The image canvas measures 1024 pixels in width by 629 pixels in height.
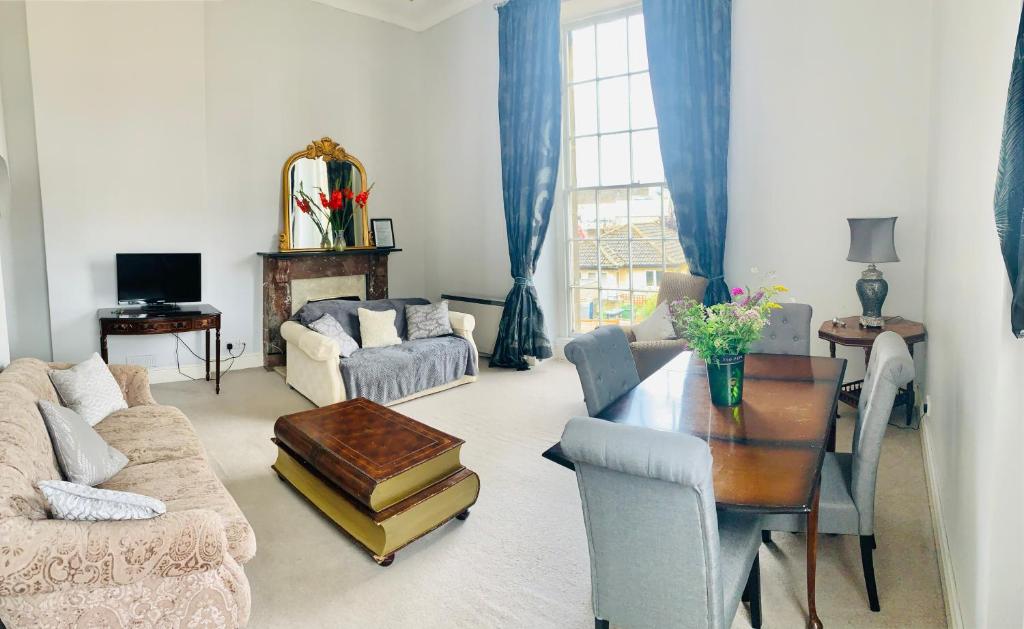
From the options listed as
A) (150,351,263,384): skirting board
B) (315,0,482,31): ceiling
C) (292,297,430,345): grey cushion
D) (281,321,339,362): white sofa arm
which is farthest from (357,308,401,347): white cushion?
(315,0,482,31): ceiling

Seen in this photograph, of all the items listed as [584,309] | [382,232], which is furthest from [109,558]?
[382,232]

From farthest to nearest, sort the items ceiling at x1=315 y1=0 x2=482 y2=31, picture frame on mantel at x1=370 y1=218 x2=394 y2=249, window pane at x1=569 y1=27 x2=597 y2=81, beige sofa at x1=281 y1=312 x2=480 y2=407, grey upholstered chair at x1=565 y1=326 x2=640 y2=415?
picture frame on mantel at x1=370 y1=218 x2=394 y2=249, ceiling at x1=315 y1=0 x2=482 y2=31, window pane at x1=569 y1=27 x2=597 y2=81, beige sofa at x1=281 y1=312 x2=480 y2=407, grey upholstered chair at x1=565 y1=326 x2=640 y2=415

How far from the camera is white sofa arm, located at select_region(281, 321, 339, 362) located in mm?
4699

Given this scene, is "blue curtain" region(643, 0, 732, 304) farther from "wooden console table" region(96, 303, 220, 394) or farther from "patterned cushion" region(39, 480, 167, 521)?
"patterned cushion" region(39, 480, 167, 521)

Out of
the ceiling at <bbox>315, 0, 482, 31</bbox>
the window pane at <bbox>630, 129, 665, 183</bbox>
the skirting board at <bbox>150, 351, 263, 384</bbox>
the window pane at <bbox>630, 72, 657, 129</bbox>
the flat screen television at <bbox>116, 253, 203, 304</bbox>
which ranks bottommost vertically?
the skirting board at <bbox>150, 351, 263, 384</bbox>

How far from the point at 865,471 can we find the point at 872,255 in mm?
2369

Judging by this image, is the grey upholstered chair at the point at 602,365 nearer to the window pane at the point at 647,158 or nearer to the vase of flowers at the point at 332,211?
the window pane at the point at 647,158

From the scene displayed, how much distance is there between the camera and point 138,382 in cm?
376

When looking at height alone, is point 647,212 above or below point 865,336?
above

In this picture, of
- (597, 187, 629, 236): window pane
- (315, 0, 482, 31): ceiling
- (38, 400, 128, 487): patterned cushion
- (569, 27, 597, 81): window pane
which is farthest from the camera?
(315, 0, 482, 31): ceiling

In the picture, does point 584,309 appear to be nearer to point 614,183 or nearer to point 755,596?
point 614,183

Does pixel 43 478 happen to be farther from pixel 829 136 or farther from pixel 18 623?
pixel 829 136

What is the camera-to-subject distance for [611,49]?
5.81m

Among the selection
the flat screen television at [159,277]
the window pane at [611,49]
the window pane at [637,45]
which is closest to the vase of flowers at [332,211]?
the flat screen television at [159,277]
